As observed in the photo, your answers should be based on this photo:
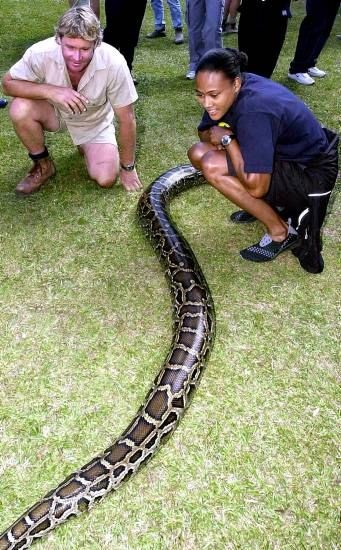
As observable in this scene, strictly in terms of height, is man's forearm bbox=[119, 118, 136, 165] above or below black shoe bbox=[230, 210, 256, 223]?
above

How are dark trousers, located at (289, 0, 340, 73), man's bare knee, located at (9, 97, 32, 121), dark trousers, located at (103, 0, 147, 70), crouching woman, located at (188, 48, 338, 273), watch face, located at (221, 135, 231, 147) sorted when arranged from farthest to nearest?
dark trousers, located at (289, 0, 340, 73), dark trousers, located at (103, 0, 147, 70), man's bare knee, located at (9, 97, 32, 121), watch face, located at (221, 135, 231, 147), crouching woman, located at (188, 48, 338, 273)

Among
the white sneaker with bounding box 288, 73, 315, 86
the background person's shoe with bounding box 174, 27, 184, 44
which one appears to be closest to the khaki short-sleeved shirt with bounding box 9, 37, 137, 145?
the white sneaker with bounding box 288, 73, 315, 86

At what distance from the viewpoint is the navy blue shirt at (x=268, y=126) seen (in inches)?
126

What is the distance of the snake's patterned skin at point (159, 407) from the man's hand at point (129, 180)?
0.73 metres

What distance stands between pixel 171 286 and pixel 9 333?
121 cm

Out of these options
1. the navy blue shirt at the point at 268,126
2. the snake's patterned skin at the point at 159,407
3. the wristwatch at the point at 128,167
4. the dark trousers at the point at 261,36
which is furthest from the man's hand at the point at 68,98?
the dark trousers at the point at 261,36

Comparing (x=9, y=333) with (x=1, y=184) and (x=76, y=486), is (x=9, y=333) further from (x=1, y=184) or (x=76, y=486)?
(x=1, y=184)

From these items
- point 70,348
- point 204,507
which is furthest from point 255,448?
point 70,348

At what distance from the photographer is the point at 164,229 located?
4.07 metres

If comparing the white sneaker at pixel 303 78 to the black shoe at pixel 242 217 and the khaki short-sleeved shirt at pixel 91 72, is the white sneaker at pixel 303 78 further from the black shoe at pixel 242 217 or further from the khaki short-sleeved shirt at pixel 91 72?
the khaki short-sleeved shirt at pixel 91 72

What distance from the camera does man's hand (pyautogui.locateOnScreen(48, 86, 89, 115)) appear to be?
3967mm

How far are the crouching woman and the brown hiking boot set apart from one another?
1.57 metres

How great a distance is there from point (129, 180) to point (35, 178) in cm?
91

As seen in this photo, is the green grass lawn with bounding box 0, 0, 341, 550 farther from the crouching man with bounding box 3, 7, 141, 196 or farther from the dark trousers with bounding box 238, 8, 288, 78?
the dark trousers with bounding box 238, 8, 288, 78
